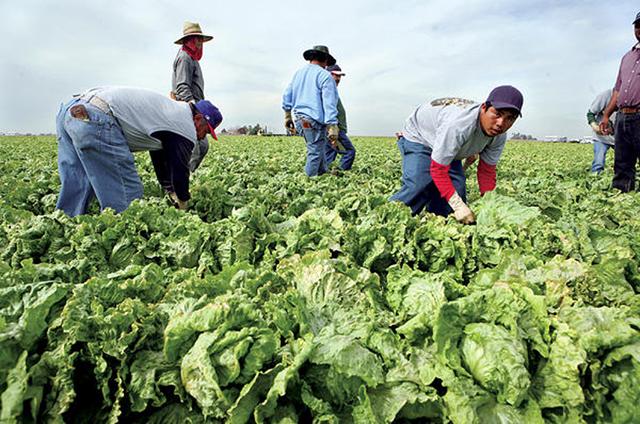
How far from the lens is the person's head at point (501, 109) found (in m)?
3.99

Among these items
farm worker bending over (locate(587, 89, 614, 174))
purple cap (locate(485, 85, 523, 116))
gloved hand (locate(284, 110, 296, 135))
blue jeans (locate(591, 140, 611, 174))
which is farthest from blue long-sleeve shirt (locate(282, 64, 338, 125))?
blue jeans (locate(591, 140, 611, 174))

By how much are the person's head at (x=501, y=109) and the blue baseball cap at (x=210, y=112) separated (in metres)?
3.12

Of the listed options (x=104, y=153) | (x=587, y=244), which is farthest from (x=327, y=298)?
(x=104, y=153)

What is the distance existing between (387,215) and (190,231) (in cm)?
205

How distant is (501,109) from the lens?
13.3 ft

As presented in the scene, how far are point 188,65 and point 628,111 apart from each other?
7.36 meters

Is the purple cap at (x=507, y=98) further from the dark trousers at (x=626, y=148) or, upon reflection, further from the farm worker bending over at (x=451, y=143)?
the dark trousers at (x=626, y=148)

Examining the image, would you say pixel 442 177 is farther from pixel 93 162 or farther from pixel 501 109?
pixel 93 162

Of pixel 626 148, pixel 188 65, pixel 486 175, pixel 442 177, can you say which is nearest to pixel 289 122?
pixel 188 65

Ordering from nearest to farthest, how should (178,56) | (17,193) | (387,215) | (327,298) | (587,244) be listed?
(327,298) < (587,244) < (387,215) < (17,193) < (178,56)

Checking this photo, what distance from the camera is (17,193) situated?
6.36m

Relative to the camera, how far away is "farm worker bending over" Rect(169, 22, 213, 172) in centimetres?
671

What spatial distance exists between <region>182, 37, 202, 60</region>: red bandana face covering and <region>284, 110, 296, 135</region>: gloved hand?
261 centimetres

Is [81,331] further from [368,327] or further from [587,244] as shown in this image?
[587,244]
